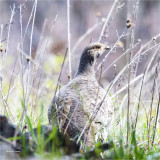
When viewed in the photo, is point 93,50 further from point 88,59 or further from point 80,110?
point 80,110

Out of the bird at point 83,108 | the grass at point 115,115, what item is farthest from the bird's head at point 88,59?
the grass at point 115,115

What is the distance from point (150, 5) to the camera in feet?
47.0

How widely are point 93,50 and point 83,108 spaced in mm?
1055

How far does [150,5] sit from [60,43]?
4.54 m

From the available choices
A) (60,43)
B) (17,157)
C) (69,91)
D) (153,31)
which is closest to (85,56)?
(69,91)

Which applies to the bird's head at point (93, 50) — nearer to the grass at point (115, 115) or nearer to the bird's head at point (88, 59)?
the bird's head at point (88, 59)

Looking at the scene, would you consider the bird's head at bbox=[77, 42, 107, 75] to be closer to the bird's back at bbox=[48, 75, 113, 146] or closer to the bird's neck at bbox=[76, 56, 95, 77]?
the bird's neck at bbox=[76, 56, 95, 77]

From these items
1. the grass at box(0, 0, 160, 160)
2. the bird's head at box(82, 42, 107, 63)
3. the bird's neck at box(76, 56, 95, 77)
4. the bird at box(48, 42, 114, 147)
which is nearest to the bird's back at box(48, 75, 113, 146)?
the bird at box(48, 42, 114, 147)

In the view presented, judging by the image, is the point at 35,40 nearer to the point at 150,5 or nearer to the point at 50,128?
the point at 150,5

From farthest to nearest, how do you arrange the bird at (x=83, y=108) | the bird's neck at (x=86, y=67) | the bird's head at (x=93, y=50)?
the bird's neck at (x=86, y=67) < the bird's head at (x=93, y=50) < the bird at (x=83, y=108)

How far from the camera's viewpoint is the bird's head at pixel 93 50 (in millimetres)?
4068

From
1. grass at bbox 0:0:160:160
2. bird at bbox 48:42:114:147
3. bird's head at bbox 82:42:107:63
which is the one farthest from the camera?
bird's head at bbox 82:42:107:63

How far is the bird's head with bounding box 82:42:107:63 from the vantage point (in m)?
4.07

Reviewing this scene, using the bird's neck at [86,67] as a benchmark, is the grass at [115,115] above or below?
below
